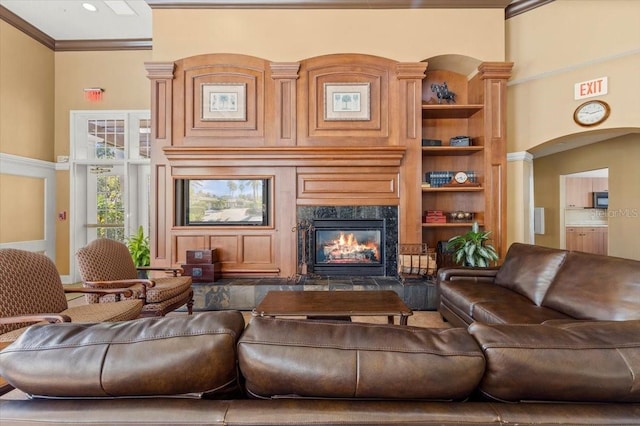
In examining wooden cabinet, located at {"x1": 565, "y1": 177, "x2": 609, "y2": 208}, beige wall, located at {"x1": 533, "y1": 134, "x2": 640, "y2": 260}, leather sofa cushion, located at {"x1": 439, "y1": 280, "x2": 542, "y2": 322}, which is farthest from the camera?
wooden cabinet, located at {"x1": 565, "y1": 177, "x2": 609, "y2": 208}

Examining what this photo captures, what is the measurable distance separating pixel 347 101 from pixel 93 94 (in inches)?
154

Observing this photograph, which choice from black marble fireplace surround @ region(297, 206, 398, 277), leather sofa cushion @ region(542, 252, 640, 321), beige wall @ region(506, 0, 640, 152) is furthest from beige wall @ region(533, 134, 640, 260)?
black marble fireplace surround @ region(297, 206, 398, 277)

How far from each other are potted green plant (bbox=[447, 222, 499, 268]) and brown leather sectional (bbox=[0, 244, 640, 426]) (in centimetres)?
305

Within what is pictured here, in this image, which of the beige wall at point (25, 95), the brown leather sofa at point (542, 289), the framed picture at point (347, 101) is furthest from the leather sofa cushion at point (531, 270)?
the beige wall at point (25, 95)

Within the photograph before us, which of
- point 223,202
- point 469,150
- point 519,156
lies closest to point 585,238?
point 519,156

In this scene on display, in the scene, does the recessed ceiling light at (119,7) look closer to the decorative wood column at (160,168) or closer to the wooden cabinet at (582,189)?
the decorative wood column at (160,168)

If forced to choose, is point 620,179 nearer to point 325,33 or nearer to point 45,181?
point 325,33

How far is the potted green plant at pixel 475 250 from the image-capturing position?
3.80 meters

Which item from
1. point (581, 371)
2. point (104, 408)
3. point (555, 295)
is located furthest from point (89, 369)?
point (555, 295)

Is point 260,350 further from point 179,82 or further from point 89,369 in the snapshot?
point 179,82

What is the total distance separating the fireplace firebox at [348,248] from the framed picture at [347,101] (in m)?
1.33

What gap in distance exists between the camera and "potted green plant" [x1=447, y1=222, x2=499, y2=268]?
3.80 meters

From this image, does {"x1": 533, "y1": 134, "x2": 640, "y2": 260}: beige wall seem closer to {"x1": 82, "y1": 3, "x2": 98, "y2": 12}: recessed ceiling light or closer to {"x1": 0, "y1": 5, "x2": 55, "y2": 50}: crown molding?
{"x1": 82, "y1": 3, "x2": 98, "y2": 12}: recessed ceiling light

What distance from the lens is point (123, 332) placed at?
90cm
